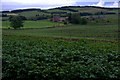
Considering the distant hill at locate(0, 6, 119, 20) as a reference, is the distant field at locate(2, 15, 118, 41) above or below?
below

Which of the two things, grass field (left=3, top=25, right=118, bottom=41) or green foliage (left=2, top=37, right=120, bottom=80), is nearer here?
green foliage (left=2, top=37, right=120, bottom=80)

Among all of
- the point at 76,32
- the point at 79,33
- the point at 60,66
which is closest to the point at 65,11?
the point at 76,32

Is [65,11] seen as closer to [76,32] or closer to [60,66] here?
[76,32]

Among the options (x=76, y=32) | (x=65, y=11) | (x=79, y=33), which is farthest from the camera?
(x=65, y=11)

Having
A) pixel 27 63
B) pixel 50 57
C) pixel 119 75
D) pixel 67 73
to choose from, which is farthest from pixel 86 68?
pixel 27 63

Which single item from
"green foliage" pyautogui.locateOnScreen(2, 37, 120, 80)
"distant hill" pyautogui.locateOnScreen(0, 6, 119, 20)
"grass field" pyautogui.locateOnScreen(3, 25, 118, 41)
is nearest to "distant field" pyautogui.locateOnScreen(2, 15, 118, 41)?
"grass field" pyautogui.locateOnScreen(3, 25, 118, 41)

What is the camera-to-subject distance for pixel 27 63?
5.52 m

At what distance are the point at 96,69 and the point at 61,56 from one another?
1721 mm

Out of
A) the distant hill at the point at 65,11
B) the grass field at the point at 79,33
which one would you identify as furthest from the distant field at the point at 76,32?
the distant hill at the point at 65,11

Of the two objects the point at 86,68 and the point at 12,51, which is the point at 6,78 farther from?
the point at 86,68

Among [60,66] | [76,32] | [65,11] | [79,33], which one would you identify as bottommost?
[60,66]

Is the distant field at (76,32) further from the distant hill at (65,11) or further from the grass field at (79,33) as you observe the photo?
the distant hill at (65,11)

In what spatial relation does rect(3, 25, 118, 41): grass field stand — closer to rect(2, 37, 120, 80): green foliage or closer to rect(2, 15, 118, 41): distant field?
rect(2, 15, 118, 41): distant field

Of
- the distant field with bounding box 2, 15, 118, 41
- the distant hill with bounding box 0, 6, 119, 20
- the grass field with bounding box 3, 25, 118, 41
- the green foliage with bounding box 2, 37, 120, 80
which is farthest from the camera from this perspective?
the distant hill with bounding box 0, 6, 119, 20
